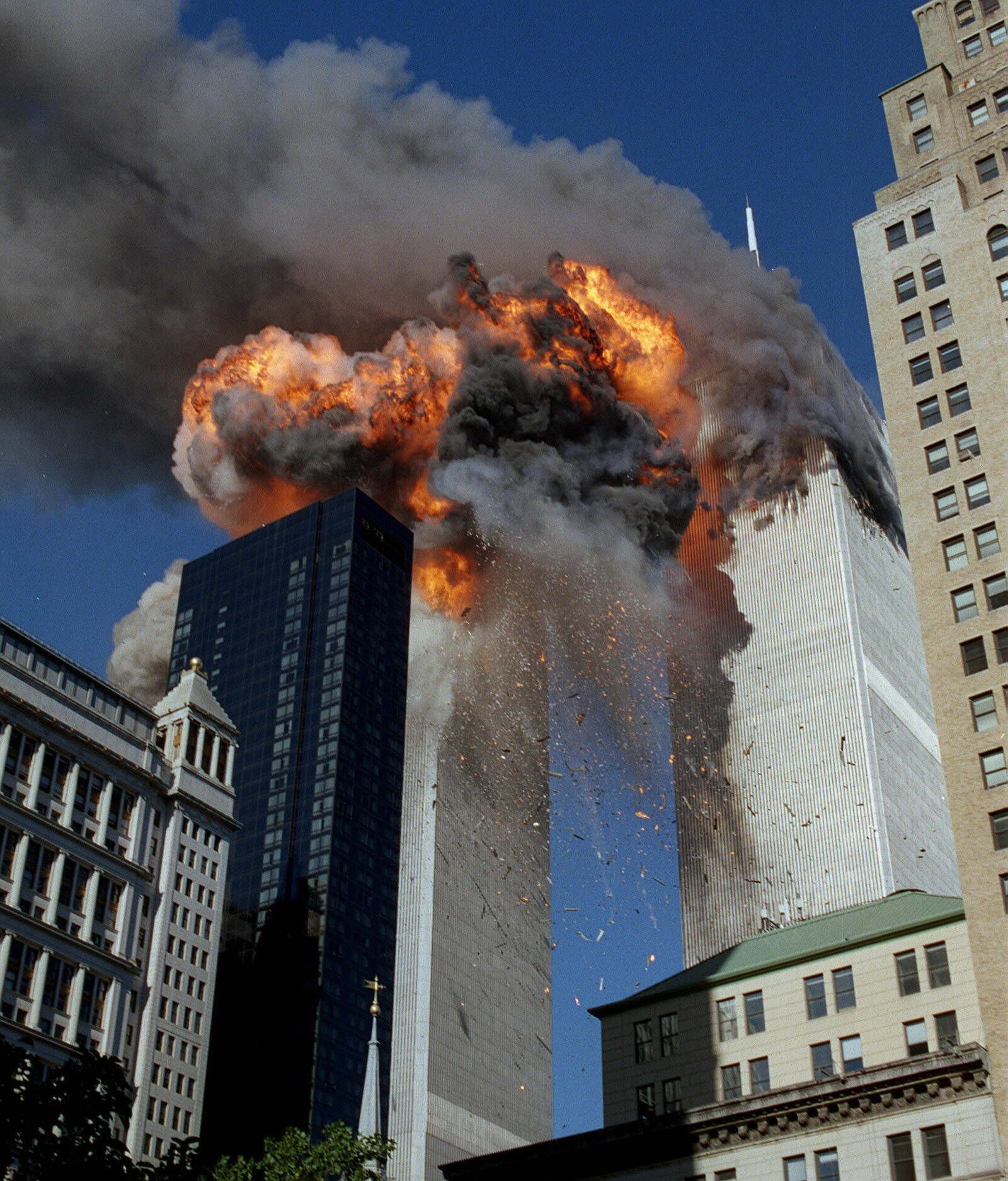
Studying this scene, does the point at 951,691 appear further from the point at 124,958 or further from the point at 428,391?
the point at 428,391

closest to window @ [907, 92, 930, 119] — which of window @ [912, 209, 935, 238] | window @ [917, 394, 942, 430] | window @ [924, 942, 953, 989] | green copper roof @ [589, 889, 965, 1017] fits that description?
window @ [912, 209, 935, 238]

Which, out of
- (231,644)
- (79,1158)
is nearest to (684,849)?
Answer: (231,644)

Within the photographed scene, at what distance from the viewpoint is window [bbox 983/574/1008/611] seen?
72.9 meters

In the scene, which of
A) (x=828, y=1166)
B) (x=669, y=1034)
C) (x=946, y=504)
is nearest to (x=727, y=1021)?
(x=669, y=1034)

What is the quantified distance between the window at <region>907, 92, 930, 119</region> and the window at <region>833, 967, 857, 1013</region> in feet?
159

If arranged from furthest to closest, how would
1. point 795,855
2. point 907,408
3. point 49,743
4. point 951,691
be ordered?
1. point 795,855
2. point 49,743
3. point 907,408
4. point 951,691

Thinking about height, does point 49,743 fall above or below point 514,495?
below

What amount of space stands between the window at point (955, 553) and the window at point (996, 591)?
68.3 inches

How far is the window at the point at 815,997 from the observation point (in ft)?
232

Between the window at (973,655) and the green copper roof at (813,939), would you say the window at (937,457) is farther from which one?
the green copper roof at (813,939)

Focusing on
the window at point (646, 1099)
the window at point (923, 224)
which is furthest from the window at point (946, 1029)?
the window at point (923, 224)

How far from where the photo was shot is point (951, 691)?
72188mm

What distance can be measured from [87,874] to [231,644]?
73.8 meters

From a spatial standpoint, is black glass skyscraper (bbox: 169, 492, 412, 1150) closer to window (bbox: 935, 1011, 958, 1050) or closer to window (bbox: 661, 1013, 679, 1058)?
window (bbox: 661, 1013, 679, 1058)
